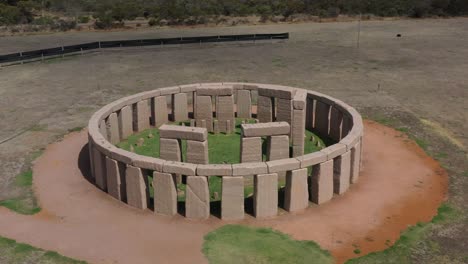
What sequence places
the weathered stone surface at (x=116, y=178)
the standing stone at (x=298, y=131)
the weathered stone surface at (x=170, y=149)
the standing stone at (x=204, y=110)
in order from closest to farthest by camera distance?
the weathered stone surface at (x=116, y=178), the weathered stone surface at (x=170, y=149), the standing stone at (x=298, y=131), the standing stone at (x=204, y=110)

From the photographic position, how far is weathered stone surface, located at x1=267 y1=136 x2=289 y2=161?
17000 millimetres

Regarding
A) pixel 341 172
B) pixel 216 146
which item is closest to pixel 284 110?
pixel 216 146

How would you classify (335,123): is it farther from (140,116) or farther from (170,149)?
(140,116)

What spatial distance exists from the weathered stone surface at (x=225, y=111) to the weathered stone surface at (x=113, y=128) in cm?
A: 472

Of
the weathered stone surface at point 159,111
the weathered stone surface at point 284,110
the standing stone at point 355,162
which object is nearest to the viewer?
the standing stone at point 355,162

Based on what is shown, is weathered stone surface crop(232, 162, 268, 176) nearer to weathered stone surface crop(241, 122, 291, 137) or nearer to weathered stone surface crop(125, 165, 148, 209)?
weathered stone surface crop(241, 122, 291, 137)

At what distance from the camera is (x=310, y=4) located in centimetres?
6200

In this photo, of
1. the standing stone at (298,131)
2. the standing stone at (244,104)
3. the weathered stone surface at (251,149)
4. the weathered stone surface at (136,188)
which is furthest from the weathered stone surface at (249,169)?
the standing stone at (244,104)

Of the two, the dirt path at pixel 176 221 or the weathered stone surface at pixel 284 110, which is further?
the weathered stone surface at pixel 284 110

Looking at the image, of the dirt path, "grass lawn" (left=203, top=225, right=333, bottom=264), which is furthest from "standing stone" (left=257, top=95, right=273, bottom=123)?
"grass lawn" (left=203, top=225, right=333, bottom=264)

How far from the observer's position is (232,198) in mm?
14250

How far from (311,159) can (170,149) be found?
516 cm

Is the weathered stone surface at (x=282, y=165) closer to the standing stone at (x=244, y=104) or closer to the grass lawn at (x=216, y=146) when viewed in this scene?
the grass lawn at (x=216, y=146)

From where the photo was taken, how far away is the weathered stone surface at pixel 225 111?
22.4 m
